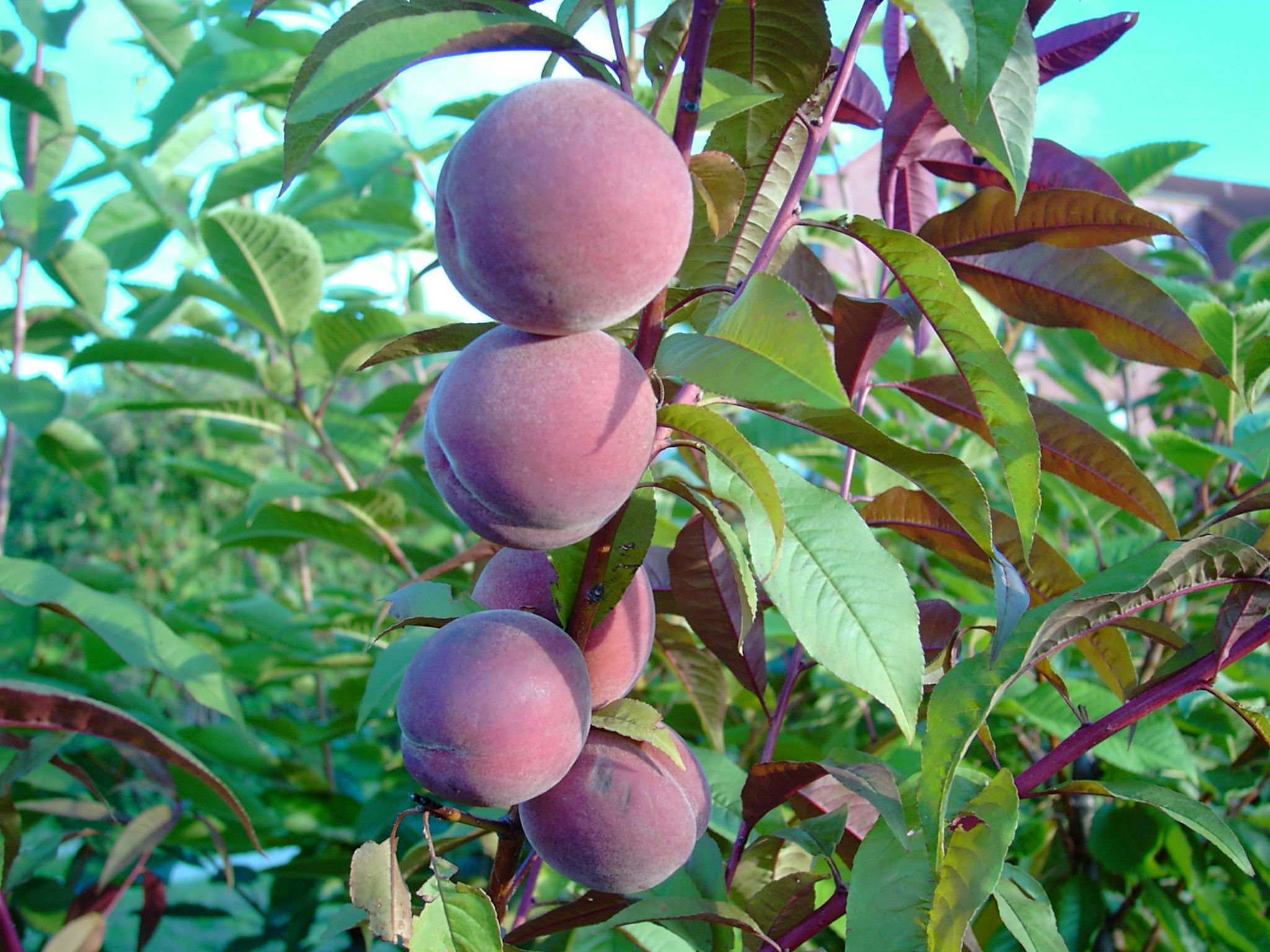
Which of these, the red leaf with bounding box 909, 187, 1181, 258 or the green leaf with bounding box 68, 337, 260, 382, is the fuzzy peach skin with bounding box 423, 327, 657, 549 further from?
the green leaf with bounding box 68, 337, 260, 382

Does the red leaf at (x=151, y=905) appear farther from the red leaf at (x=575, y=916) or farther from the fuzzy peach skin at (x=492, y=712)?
the fuzzy peach skin at (x=492, y=712)

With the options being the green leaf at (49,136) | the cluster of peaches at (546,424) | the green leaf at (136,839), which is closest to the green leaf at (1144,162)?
the cluster of peaches at (546,424)

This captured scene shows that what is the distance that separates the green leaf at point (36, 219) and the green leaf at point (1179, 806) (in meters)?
2.06

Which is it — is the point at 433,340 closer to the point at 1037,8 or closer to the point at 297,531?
the point at 1037,8

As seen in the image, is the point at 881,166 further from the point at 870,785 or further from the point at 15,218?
the point at 15,218

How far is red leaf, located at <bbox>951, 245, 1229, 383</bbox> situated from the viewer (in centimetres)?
80

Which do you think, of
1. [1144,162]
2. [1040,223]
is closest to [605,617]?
[1040,223]

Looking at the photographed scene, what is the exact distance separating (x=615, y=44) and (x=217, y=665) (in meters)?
0.86

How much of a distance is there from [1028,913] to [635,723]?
Result: 329mm

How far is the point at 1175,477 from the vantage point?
2180 mm

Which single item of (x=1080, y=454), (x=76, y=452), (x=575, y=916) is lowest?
(x=76, y=452)

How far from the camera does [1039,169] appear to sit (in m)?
0.85

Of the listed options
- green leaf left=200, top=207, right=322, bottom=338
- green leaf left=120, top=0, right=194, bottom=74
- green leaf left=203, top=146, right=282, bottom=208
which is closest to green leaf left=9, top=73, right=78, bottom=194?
green leaf left=120, top=0, right=194, bottom=74

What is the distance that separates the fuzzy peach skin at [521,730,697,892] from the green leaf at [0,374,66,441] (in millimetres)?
1554
